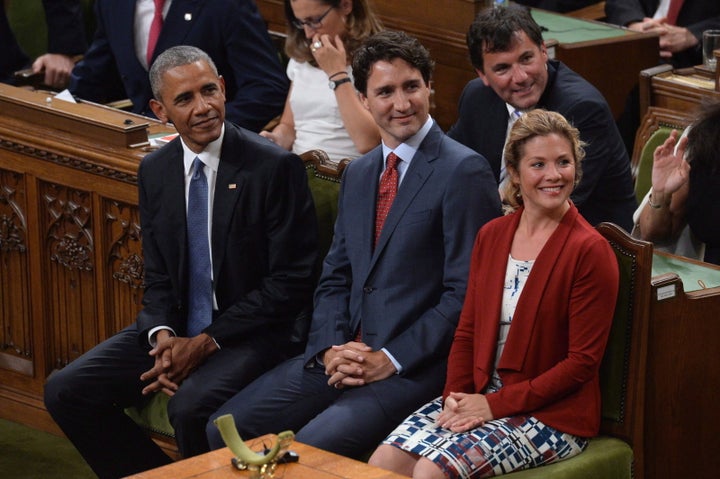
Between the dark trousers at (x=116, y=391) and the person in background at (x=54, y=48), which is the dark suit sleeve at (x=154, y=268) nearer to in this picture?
the dark trousers at (x=116, y=391)

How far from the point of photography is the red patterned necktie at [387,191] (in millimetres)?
3607

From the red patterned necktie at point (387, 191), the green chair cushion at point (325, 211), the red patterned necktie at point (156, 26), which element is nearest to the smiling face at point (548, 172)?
the red patterned necktie at point (387, 191)

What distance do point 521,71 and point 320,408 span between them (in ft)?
3.68

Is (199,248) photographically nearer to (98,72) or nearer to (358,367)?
(358,367)

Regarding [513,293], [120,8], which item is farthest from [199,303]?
[120,8]

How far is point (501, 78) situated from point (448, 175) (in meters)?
0.56

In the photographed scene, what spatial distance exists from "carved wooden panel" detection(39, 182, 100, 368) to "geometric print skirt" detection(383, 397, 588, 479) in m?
1.56

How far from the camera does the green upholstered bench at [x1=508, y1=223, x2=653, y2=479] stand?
128 inches

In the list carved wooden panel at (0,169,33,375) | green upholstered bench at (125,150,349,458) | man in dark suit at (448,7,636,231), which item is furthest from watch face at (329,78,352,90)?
carved wooden panel at (0,169,33,375)

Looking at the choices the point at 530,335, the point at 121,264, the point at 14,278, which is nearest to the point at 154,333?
the point at 121,264

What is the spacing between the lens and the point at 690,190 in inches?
152

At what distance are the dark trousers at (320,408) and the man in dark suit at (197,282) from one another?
0.41 ft

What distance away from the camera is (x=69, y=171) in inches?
172

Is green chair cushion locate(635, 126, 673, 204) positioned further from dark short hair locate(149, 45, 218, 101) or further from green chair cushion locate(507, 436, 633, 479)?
dark short hair locate(149, 45, 218, 101)
